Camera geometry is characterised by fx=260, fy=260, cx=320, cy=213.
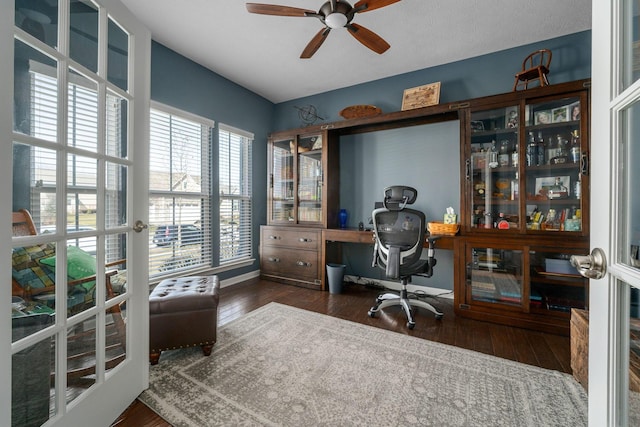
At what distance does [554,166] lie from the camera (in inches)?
89.7

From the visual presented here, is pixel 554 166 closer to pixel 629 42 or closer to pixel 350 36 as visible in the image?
pixel 350 36

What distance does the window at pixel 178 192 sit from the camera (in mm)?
2684

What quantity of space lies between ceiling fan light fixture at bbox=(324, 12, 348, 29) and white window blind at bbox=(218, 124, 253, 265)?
77.0 inches

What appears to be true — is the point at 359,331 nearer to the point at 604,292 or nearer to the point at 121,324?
the point at 121,324

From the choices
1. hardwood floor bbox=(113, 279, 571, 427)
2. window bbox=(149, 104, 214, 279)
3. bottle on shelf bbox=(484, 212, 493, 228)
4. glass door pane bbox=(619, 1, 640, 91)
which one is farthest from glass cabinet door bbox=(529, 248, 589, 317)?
window bbox=(149, 104, 214, 279)

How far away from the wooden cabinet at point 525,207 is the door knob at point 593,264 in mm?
2066

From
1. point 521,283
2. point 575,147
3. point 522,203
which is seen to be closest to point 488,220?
point 522,203

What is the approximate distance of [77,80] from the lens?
1042mm

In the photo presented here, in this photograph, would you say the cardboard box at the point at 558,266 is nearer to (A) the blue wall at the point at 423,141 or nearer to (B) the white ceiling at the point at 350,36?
(A) the blue wall at the point at 423,141

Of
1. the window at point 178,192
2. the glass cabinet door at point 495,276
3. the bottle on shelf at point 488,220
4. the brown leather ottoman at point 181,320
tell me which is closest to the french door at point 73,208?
the brown leather ottoman at point 181,320

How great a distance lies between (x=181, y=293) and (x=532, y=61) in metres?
3.70

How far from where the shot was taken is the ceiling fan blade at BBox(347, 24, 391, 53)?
1.94 metres

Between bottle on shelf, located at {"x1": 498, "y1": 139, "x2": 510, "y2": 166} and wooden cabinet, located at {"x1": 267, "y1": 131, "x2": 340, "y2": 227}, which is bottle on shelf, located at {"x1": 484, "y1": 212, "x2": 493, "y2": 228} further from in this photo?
wooden cabinet, located at {"x1": 267, "y1": 131, "x2": 340, "y2": 227}

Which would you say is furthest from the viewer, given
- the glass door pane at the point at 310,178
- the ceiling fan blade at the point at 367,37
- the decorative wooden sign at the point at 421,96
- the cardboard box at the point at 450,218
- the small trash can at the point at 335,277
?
the glass door pane at the point at 310,178
